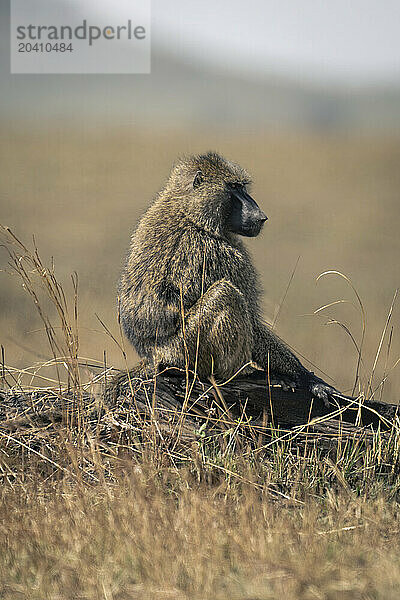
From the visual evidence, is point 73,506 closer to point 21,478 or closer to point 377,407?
point 21,478

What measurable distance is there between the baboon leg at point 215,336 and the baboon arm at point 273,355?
0.19m

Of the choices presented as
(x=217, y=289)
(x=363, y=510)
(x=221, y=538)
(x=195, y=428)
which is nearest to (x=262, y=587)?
(x=221, y=538)

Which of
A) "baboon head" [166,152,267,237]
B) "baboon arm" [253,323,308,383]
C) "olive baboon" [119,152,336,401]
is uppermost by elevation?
"baboon head" [166,152,267,237]

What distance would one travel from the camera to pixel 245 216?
4.08 m

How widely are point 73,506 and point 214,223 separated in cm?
180

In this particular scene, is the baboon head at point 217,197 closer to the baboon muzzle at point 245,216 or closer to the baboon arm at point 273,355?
the baboon muzzle at point 245,216

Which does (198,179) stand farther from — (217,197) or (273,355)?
(273,355)

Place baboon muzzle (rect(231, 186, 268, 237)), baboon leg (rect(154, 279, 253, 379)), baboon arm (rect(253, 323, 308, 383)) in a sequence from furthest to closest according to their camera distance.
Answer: baboon arm (rect(253, 323, 308, 383))
baboon muzzle (rect(231, 186, 268, 237))
baboon leg (rect(154, 279, 253, 379))

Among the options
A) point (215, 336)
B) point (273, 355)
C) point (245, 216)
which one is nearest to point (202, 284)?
point (215, 336)

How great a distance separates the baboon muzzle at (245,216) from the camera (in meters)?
4.07

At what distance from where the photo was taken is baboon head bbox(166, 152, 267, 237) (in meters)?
4.09

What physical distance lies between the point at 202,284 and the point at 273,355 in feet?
2.20

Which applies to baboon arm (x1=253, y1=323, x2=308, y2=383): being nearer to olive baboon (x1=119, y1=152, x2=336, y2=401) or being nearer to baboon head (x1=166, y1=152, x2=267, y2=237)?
olive baboon (x1=119, y1=152, x2=336, y2=401)

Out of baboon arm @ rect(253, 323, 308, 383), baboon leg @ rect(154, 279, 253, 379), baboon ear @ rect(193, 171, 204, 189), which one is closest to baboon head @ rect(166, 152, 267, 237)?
baboon ear @ rect(193, 171, 204, 189)
